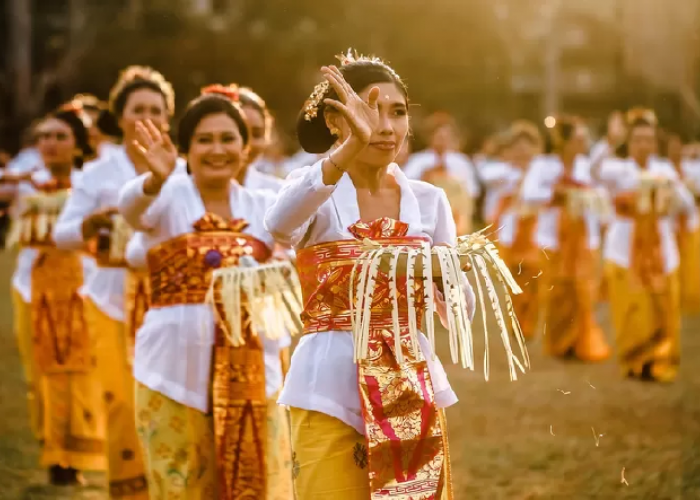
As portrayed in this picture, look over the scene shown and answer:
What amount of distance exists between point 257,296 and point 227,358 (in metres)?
0.29

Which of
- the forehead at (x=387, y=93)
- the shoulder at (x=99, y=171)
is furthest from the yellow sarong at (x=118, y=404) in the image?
the forehead at (x=387, y=93)

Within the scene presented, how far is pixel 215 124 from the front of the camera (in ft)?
17.2

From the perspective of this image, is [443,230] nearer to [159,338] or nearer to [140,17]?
[159,338]

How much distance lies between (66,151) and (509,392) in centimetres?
399

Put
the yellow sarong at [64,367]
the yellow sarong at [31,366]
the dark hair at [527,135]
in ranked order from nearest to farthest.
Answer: the yellow sarong at [64,367] < the yellow sarong at [31,366] < the dark hair at [527,135]

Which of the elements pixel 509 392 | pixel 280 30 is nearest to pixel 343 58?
pixel 509 392

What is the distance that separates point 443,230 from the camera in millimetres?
4168

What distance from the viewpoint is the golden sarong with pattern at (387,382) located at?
384 cm

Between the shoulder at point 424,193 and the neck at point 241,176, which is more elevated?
the neck at point 241,176

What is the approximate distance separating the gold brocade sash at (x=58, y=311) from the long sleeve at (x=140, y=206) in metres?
2.67

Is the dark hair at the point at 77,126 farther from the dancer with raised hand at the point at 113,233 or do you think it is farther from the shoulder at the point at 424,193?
the shoulder at the point at 424,193

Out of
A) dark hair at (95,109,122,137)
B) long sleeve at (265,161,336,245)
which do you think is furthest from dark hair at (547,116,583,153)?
long sleeve at (265,161,336,245)

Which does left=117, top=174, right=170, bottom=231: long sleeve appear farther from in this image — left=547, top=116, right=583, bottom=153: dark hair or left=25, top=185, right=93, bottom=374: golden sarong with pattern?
left=547, top=116, right=583, bottom=153: dark hair

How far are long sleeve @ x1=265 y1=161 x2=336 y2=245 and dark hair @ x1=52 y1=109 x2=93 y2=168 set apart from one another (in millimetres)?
4386
